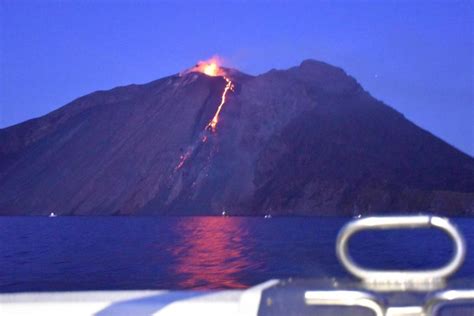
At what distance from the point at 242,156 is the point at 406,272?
15560 cm

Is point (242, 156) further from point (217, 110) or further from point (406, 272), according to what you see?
point (406, 272)

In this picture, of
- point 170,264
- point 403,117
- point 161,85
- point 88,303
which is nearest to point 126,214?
point 161,85

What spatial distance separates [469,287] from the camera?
8.09ft

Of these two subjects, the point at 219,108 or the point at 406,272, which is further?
the point at 219,108

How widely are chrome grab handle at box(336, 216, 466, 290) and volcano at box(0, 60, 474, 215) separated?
12602 cm

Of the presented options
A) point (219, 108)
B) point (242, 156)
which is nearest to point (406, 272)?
point (242, 156)

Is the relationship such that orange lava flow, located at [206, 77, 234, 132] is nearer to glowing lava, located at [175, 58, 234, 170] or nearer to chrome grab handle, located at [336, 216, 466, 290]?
glowing lava, located at [175, 58, 234, 170]

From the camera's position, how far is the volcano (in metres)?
145

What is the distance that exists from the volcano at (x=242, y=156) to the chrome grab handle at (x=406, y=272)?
12602 cm

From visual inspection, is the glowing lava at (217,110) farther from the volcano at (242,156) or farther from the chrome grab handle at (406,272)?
the chrome grab handle at (406,272)

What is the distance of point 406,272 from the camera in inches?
104

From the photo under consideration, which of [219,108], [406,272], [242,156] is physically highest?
[219,108]

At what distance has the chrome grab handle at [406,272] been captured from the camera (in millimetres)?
2613

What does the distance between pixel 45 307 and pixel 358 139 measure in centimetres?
16421
